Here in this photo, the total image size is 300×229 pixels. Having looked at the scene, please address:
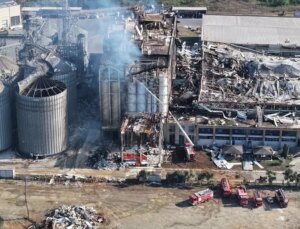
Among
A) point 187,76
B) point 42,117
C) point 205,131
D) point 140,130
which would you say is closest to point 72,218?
point 42,117

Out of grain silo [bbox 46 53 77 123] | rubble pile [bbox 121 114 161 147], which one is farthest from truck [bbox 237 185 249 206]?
grain silo [bbox 46 53 77 123]

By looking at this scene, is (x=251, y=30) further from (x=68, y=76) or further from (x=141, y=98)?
(x=68, y=76)

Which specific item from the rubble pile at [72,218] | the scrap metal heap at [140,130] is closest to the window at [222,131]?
the scrap metal heap at [140,130]

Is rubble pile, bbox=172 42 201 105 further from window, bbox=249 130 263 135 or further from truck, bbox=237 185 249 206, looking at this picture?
truck, bbox=237 185 249 206

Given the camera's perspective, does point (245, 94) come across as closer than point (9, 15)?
Yes

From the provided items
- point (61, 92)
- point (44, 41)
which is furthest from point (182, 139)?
point (44, 41)

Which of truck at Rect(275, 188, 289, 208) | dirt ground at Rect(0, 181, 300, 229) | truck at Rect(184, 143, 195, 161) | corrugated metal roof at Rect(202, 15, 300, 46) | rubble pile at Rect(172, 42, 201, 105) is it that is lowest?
dirt ground at Rect(0, 181, 300, 229)

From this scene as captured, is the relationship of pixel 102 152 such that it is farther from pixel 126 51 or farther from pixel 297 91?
pixel 297 91
